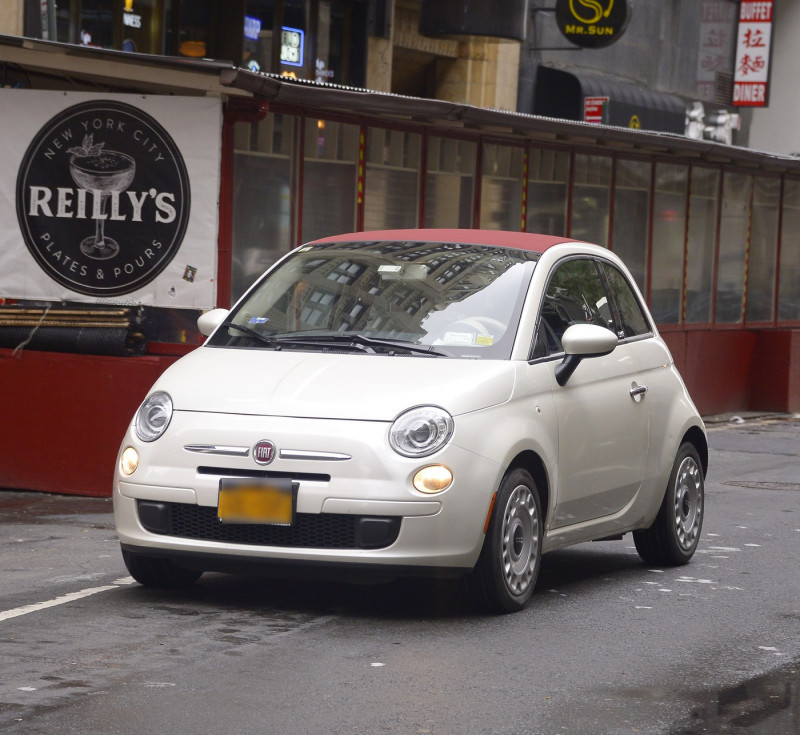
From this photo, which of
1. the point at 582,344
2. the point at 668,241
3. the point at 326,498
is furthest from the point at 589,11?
the point at 326,498

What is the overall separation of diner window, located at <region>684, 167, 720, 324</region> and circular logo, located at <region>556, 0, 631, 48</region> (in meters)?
4.25

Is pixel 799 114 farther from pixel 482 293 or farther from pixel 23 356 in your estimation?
pixel 482 293

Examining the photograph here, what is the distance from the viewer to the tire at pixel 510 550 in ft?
21.6

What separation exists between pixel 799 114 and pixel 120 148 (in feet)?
81.3

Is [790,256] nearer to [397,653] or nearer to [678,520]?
[678,520]

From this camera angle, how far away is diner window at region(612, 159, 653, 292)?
17.7 m

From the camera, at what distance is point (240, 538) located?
6.46 meters

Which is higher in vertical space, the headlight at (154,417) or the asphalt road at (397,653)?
the headlight at (154,417)

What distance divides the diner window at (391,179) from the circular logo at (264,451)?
7033mm

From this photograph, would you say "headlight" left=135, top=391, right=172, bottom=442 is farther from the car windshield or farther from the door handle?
Answer: the door handle

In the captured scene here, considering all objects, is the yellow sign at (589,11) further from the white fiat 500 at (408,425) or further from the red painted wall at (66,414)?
the white fiat 500 at (408,425)

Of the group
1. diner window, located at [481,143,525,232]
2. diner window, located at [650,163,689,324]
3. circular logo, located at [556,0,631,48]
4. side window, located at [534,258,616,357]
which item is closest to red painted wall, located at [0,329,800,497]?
side window, located at [534,258,616,357]

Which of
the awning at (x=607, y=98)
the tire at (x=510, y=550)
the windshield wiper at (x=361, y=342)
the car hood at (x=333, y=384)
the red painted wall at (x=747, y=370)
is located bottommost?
the red painted wall at (x=747, y=370)

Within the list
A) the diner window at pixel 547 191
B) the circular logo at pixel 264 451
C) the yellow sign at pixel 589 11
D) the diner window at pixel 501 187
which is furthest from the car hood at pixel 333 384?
the yellow sign at pixel 589 11
